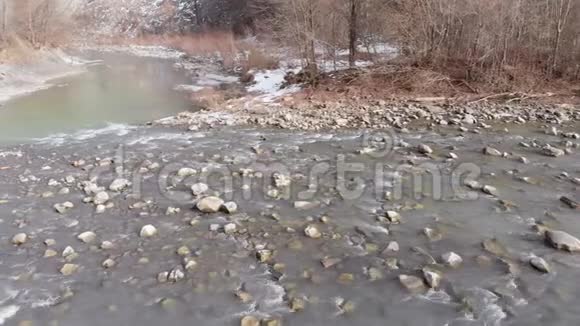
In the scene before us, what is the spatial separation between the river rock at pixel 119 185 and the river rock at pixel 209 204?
5.82 feet

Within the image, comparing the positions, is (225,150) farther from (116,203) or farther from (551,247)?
(551,247)

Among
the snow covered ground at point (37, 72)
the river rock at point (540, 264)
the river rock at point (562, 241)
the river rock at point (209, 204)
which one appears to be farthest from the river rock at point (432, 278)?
the snow covered ground at point (37, 72)

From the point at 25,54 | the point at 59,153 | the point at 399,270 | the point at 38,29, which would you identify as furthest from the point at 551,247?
the point at 38,29

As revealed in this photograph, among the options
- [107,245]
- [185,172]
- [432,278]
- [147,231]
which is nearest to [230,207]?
[147,231]

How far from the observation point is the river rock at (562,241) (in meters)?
4.99

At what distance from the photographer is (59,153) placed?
9.67 meters

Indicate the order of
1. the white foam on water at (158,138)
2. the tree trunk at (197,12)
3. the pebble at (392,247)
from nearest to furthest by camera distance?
the pebble at (392,247), the white foam on water at (158,138), the tree trunk at (197,12)

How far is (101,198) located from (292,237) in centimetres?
327

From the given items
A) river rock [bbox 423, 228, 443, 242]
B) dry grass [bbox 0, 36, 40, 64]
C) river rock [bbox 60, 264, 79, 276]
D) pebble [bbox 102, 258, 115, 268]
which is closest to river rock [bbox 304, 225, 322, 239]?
river rock [bbox 423, 228, 443, 242]

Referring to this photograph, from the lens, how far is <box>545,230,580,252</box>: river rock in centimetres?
499

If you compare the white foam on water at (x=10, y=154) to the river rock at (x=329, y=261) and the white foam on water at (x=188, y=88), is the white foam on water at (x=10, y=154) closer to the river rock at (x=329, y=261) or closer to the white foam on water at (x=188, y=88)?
the river rock at (x=329, y=261)

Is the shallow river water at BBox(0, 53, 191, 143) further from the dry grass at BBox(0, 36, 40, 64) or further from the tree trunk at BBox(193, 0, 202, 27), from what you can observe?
the tree trunk at BBox(193, 0, 202, 27)

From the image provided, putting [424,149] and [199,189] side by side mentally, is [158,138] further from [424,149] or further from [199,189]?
[424,149]

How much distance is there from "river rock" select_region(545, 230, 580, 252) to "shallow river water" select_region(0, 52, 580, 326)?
0.11 meters
